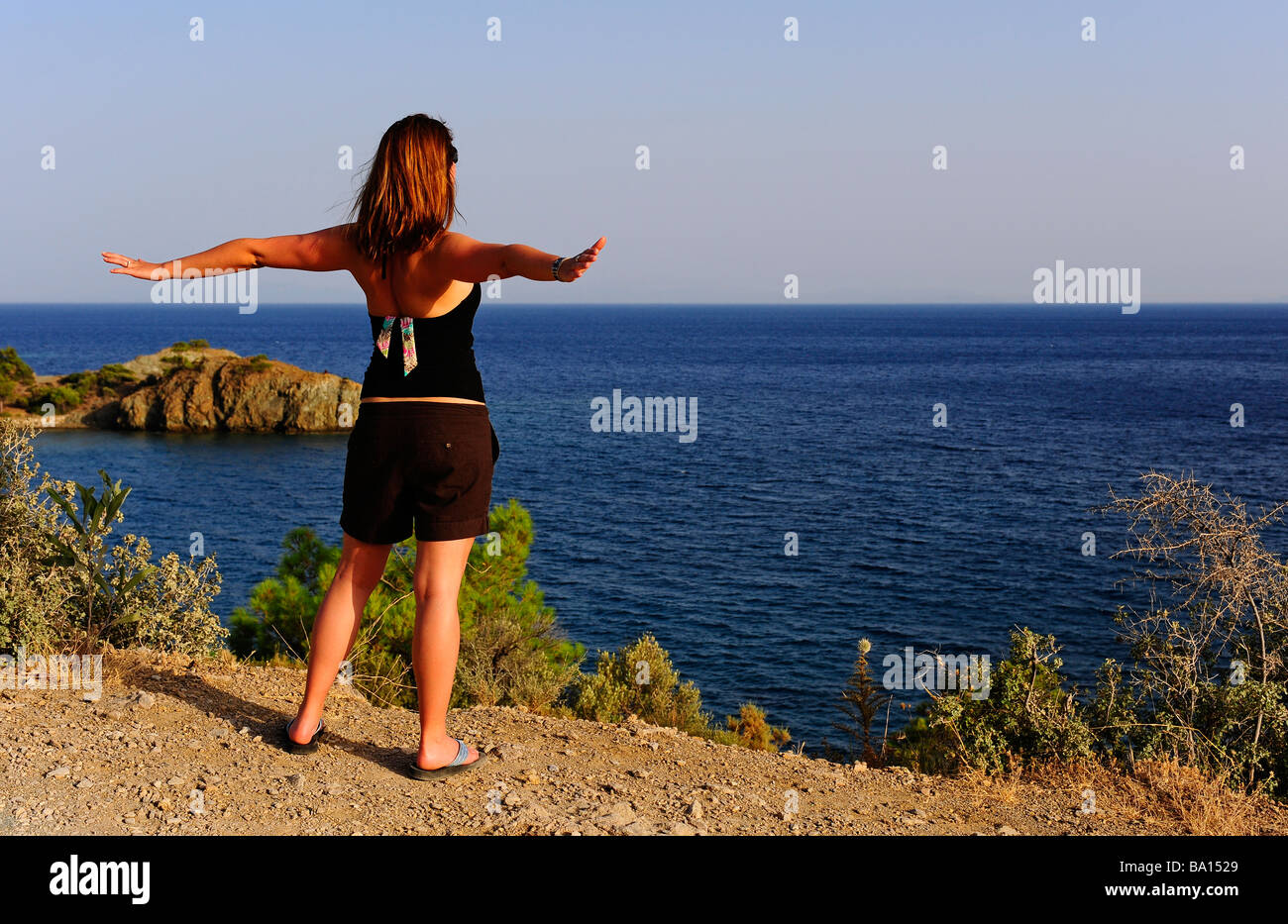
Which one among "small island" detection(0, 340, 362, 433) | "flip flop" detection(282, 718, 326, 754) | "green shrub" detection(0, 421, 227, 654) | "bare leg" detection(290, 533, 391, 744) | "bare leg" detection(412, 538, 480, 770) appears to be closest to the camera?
"bare leg" detection(412, 538, 480, 770)

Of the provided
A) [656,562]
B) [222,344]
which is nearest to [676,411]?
[656,562]

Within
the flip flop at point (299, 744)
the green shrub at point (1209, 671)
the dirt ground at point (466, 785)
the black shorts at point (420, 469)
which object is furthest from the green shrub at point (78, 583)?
the green shrub at point (1209, 671)

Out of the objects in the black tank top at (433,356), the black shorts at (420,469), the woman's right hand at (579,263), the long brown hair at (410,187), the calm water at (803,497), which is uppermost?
the long brown hair at (410,187)

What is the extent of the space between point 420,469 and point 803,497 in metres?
39.4

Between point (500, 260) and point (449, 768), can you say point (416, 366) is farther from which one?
point (449, 768)

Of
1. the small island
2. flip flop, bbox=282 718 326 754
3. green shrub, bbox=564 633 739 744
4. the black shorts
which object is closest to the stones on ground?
the black shorts

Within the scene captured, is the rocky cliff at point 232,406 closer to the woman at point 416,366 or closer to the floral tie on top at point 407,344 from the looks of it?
the woman at point 416,366

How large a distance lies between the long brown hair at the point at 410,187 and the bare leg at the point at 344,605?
1.17 metres

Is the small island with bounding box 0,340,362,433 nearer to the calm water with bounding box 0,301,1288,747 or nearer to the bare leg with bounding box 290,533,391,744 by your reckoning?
the calm water with bounding box 0,301,1288,747

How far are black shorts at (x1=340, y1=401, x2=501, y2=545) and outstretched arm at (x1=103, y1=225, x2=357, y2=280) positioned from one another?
55cm

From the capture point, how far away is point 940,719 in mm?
5262

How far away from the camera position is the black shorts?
12.4 feet

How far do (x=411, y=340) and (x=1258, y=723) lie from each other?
4524 mm

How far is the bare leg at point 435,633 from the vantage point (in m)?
3.90
